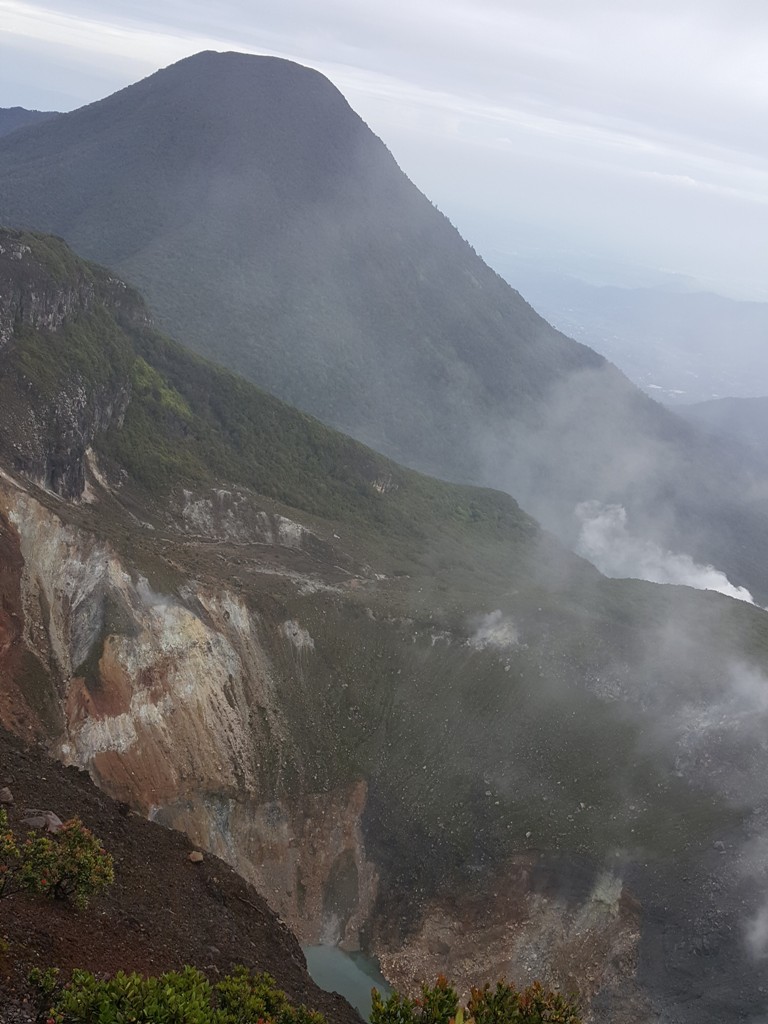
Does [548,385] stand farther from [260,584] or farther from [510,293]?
[260,584]

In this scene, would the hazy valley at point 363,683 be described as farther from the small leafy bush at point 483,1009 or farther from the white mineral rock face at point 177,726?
the small leafy bush at point 483,1009

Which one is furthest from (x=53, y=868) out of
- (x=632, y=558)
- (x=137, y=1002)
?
(x=632, y=558)

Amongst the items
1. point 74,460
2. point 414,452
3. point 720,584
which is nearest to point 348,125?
point 414,452

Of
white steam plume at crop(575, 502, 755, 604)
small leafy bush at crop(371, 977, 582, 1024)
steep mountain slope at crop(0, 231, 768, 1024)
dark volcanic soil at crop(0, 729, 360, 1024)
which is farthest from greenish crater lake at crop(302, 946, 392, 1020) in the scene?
white steam plume at crop(575, 502, 755, 604)

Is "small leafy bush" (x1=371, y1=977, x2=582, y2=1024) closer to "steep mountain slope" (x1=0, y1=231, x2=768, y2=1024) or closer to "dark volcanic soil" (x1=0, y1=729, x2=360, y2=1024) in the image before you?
"dark volcanic soil" (x1=0, y1=729, x2=360, y2=1024)

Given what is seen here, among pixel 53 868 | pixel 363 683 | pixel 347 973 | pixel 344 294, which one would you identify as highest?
pixel 344 294

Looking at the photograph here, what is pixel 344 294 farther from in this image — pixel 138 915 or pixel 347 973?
pixel 138 915
